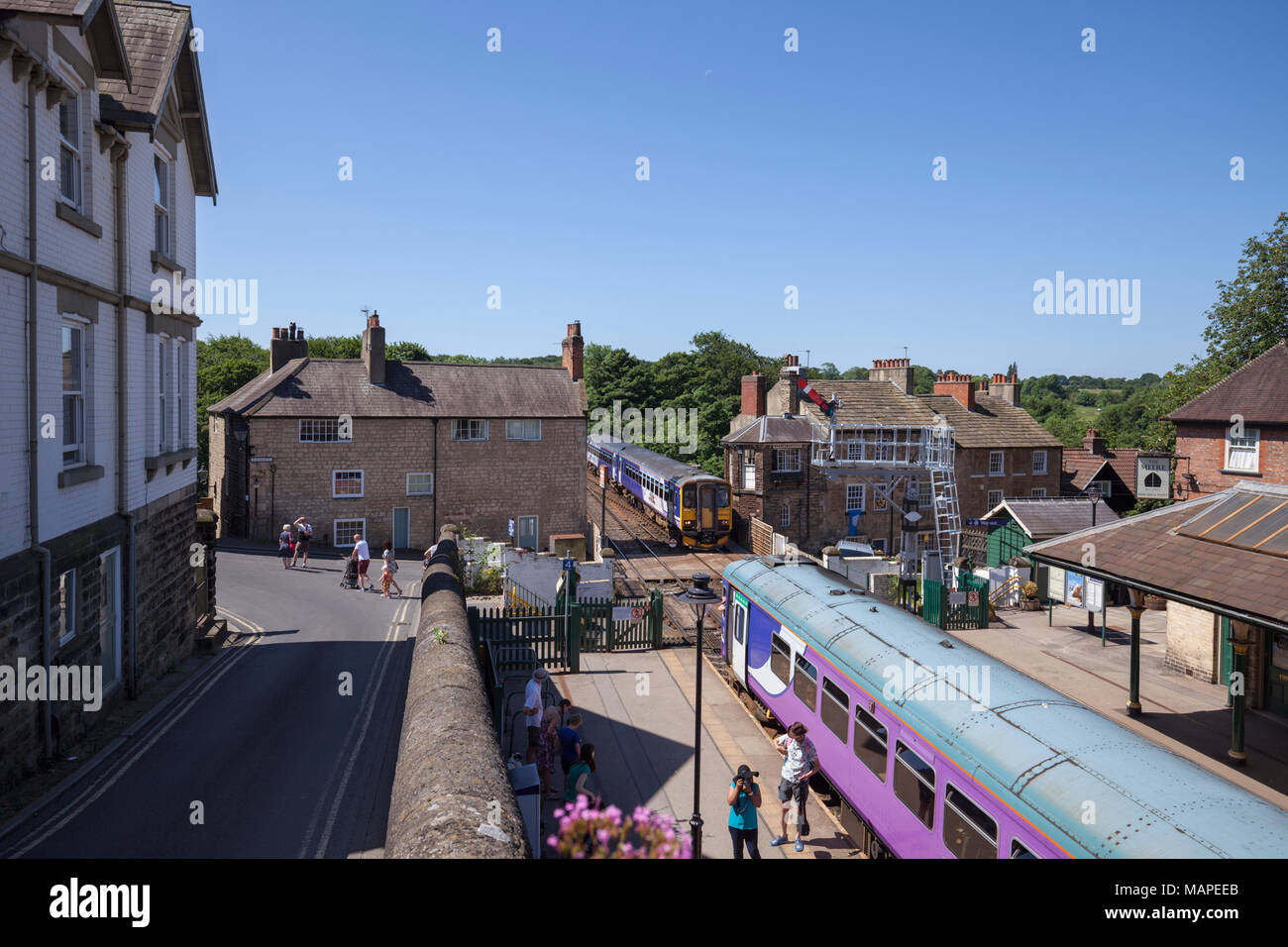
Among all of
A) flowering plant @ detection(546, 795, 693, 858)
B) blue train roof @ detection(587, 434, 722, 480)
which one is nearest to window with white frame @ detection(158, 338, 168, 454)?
flowering plant @ detection(546, 795, 693, 858)

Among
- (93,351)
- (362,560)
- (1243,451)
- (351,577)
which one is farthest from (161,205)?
(1243,451)

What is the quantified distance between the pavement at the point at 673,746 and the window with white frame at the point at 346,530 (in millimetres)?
19068

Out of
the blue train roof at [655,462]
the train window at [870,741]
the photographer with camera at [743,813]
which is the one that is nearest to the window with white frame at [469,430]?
the blue train roof at [655,462]

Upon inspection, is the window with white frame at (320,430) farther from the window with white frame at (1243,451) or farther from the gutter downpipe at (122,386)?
the window with white frame at (1243,451)

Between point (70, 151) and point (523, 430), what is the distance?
27344mm

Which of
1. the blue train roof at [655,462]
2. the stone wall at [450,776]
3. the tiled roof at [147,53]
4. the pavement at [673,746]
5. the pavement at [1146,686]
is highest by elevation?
the tiled roof at [147,53]

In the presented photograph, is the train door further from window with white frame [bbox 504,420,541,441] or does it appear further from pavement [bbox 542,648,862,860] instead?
window with white frame [bbox 504,420,541,441]

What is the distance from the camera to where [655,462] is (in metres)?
45.7

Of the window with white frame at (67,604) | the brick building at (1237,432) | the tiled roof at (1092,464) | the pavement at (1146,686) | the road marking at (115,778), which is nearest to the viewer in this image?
the road marking at (115,778)

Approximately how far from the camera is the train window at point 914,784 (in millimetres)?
9281

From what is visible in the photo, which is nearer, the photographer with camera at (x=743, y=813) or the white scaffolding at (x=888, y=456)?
the photographer with camera at (x=743, y=813)

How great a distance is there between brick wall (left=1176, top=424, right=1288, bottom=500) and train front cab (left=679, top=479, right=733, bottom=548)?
18454mm

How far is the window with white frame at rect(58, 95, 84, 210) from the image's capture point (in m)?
12.1

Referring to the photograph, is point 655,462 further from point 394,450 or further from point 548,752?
point 548,752
